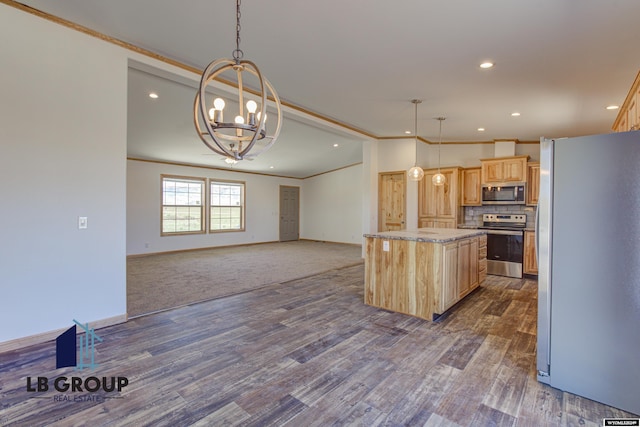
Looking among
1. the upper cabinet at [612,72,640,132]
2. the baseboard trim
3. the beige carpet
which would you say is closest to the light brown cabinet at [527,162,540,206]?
the upper cabinet at [612,72,640,132]

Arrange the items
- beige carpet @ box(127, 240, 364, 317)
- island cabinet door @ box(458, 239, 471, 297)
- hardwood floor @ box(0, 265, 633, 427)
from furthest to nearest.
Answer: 1. beige carpet @ box(127, 240, 364, 317)
2. island cabinet door @ box(458, 239, 471, 297)
3. hardwood floor @ box(0, 265, 633, 427)

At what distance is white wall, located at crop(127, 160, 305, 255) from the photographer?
7.81 m

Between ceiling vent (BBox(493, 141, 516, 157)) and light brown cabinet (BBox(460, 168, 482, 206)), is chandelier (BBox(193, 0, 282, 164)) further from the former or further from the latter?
ceiling vent (BBox(493, 141, 516, 157))

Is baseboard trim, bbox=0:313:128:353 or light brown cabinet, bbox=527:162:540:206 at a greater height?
light brown cabinet, bbox=527:162:540:206

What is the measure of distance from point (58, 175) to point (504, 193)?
6923 millimetres

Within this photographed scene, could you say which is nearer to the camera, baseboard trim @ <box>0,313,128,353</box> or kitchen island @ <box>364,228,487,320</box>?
baseboard trim @ <box>0,313,128,353</box>

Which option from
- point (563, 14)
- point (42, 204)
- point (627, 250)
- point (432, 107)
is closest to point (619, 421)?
point (627, 250)

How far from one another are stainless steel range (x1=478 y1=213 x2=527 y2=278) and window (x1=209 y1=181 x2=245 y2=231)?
7410 mm

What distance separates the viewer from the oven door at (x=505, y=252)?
17.9 ft

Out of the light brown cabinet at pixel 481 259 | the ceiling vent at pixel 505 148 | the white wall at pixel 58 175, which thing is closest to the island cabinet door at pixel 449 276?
the light brown cabinet at pixel 481 259

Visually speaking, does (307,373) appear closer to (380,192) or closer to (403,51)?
(403,51)

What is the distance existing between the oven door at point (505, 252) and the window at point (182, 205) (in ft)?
25.1

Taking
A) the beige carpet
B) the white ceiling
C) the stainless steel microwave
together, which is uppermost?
the white ceiling

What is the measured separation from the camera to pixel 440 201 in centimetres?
677
